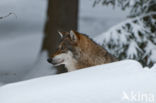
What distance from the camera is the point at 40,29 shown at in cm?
1204

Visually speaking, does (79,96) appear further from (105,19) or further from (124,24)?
(105,19)

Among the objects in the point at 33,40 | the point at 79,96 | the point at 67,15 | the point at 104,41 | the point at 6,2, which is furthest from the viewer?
the point at 6,2

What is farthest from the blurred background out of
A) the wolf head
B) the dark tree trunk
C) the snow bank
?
the snow bank

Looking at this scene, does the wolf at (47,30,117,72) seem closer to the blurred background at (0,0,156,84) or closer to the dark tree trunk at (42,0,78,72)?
the blurred background at (0,0,156,84)

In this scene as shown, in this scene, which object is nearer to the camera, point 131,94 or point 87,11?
point 131,94

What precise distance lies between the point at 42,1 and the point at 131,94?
36.6ft

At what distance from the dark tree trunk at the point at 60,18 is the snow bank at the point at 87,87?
4.83 meters

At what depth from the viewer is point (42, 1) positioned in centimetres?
1407

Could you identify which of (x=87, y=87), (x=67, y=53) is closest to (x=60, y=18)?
(x=67, y=53)

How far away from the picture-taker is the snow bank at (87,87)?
3.04 m

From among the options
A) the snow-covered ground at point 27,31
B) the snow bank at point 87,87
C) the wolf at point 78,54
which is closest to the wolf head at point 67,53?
the wolf at point 78,54

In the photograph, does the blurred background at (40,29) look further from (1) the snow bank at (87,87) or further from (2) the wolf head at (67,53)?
(1) the snow bank at (87,87)

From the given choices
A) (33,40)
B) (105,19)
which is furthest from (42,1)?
(33,40)

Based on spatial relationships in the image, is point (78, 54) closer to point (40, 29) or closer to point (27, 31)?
point (27, 31)
